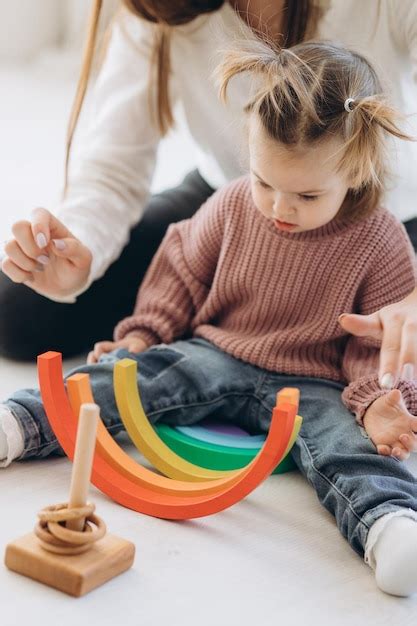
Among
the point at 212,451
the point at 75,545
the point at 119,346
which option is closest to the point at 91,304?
the point at 119,346

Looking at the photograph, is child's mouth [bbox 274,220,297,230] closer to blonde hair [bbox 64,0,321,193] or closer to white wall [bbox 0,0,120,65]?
blonde hair [bbox 64,0,321,193]

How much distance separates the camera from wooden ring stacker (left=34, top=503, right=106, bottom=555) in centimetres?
83

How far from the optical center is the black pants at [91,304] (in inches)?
53.6

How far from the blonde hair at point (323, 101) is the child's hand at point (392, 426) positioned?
0.25 meters

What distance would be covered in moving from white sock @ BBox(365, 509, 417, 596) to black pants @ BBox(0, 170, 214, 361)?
61cm

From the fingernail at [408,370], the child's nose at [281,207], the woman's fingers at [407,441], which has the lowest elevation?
the woman's fingers at [407,441]

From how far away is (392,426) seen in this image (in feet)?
3.43

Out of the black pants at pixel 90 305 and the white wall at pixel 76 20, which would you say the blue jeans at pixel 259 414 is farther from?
the white wall at pixel 76 20

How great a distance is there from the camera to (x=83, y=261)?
3.97ft

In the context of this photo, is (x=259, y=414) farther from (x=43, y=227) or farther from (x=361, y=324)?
(x=43, y=227)

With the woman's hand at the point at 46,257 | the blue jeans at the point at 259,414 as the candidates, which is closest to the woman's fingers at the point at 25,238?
the woman's hand at the point at 46,257

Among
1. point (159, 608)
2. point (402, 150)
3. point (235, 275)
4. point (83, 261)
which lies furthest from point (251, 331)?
point (159, 608)

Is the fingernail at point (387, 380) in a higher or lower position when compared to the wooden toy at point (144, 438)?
higher

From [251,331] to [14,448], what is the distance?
0.34 m
